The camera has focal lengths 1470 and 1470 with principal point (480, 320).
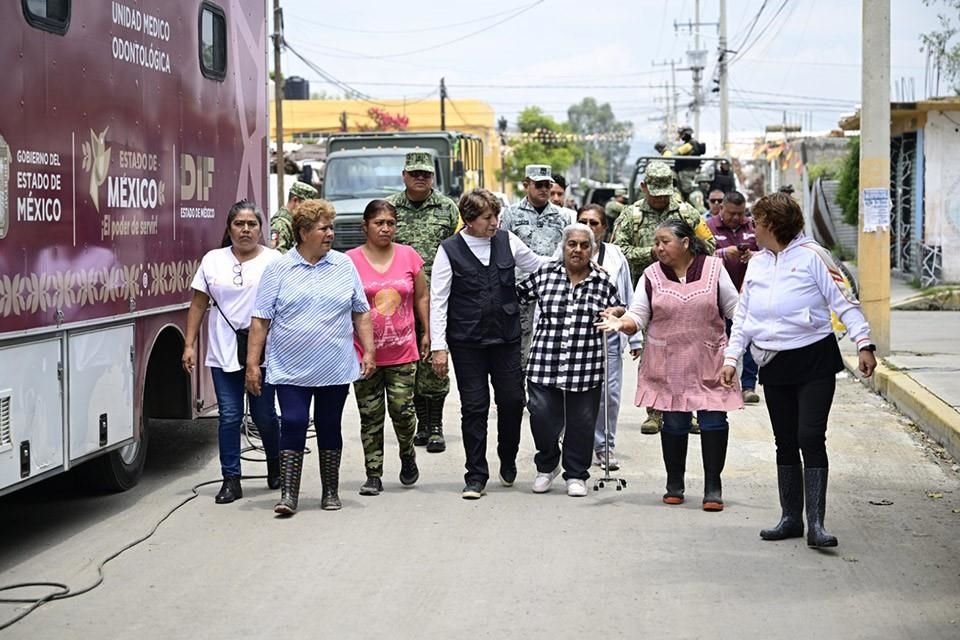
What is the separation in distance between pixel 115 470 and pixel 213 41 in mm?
3166

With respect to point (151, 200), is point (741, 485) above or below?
below

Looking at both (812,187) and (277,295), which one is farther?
(812,187)

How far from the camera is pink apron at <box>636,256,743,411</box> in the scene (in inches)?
339

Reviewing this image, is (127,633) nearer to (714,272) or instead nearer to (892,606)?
(892,606)

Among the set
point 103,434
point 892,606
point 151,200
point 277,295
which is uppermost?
point 151,200

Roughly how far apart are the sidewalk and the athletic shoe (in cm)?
355

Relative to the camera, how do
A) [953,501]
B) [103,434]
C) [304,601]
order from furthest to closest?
[953,501], [103,434], [304,601]

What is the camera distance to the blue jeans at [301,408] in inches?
338

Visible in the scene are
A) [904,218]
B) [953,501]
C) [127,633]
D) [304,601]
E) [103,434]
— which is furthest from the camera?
[904,218]

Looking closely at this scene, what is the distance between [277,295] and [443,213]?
7.95 ft

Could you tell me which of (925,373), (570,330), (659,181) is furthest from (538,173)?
(925,373)

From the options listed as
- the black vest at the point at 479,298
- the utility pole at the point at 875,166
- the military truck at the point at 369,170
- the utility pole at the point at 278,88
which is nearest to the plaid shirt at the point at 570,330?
the black vest at the point at 479,298

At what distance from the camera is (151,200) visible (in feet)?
29.5

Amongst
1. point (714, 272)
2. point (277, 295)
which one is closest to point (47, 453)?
point (277, 295)
